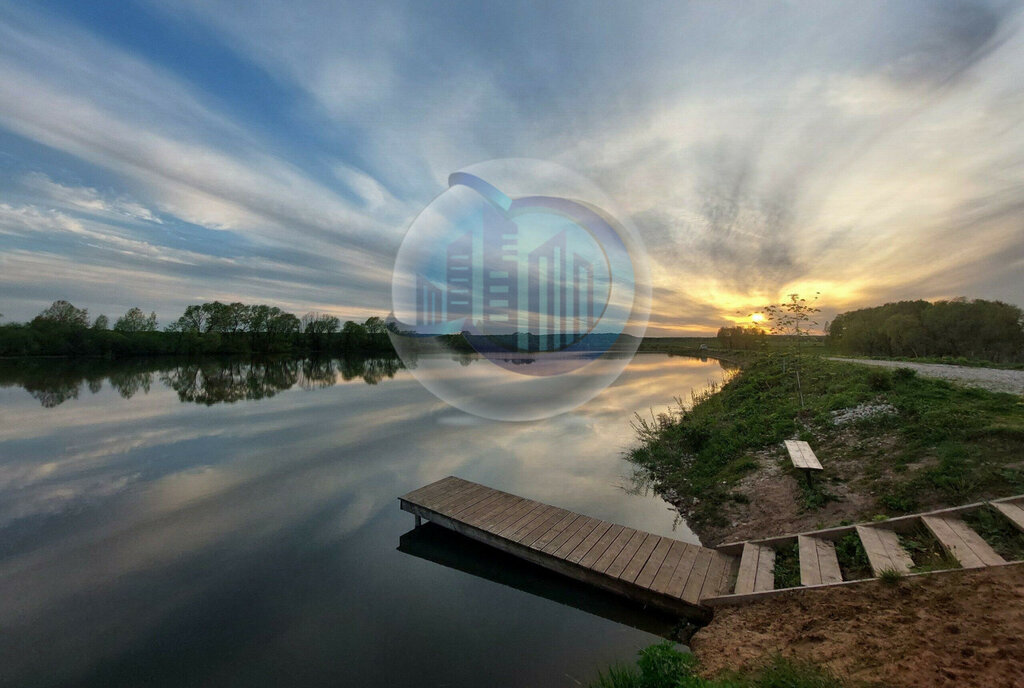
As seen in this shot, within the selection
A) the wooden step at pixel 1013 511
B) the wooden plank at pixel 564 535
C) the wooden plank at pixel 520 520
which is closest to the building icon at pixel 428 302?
the wooden plank at pixel 520 520

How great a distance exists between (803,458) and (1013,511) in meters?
3.27

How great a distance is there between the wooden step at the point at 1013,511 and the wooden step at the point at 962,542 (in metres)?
0.40

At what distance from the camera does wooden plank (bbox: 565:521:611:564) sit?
266 inches

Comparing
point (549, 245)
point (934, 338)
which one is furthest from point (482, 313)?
point (934, 338)

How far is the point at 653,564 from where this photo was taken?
6.53 m

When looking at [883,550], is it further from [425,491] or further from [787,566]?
[425,491]

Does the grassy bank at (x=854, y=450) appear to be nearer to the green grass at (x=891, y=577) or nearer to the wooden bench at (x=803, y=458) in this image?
the wooden bench at (x=803, y=458)

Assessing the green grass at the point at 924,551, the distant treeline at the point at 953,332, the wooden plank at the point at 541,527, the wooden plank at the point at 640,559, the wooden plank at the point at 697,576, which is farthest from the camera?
the distant treeline at the point at 953,332

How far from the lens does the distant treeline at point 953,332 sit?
37906 mm

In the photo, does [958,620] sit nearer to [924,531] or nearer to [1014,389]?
[924,531]

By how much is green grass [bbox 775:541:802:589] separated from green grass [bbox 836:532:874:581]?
542 millimetres

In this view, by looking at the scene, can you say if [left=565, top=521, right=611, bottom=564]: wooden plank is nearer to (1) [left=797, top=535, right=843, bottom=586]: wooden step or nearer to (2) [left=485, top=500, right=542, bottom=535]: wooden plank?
(2) [left=485, top=500, right=542, bottom=535]: wooden plank

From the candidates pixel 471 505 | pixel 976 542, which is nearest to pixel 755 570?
pixel 976 542

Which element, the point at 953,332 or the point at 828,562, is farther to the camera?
the point at 953,332
